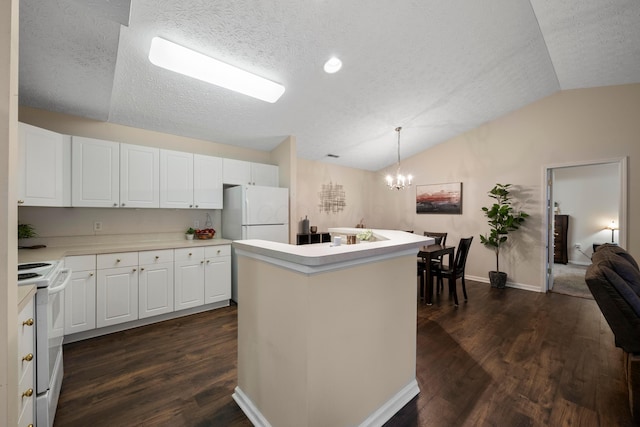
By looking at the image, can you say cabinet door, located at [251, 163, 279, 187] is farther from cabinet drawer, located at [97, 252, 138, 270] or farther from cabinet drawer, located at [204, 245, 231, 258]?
cabinet drawer, located at [97, 252, 138, 270]

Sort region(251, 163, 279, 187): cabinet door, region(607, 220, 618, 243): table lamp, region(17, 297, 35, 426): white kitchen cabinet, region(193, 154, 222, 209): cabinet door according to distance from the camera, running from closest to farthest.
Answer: region(17, 297, 35, 426): white kitchen cabinet < region(193, 154, 222, 209): cabinet door < region(251, 163, 279, 187): cabinet door < region(607, 220, 618, 243): table lamp

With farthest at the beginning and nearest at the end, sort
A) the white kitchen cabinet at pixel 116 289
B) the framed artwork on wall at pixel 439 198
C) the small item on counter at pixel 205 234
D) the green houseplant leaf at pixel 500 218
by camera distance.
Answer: the framed artwork on wall at pixel 439 198 → the green houseplant leaf at pixel 500 218 → the small item on counter at pixel 205 234 → the white kitchen cabinet at pixel 116 289

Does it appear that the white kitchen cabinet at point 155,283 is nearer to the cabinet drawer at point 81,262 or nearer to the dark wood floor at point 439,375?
the dark wood floor at point 439,375

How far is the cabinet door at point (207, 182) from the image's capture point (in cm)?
353

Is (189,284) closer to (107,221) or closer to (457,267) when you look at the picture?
(107,221)

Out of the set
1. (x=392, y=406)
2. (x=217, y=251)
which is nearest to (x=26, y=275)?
(x=217, y=251)

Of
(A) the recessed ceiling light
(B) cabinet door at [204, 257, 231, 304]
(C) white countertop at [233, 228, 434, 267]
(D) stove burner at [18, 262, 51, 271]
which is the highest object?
(A) the recessed ceiling light

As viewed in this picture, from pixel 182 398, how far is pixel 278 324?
1087 mm

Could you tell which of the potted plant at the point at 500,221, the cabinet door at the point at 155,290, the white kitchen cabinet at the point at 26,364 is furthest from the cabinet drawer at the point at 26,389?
the potted plant at the point at 500,221

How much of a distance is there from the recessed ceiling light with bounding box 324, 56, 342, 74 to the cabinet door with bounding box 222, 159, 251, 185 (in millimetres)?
1884

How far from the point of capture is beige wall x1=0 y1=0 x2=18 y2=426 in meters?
0.84

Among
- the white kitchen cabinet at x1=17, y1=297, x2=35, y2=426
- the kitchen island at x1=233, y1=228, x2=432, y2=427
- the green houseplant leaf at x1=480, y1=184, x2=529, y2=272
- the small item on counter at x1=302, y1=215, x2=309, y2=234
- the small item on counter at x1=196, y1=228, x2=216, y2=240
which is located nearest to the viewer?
the white kitchen cabinet at x1=17, y1=297, x2=35, y2=426

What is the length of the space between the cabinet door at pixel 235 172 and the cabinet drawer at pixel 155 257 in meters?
1.26

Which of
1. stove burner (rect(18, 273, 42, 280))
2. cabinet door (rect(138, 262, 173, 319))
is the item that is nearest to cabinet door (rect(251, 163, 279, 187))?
cabinet door (rect(138, 262, 173, 319))
